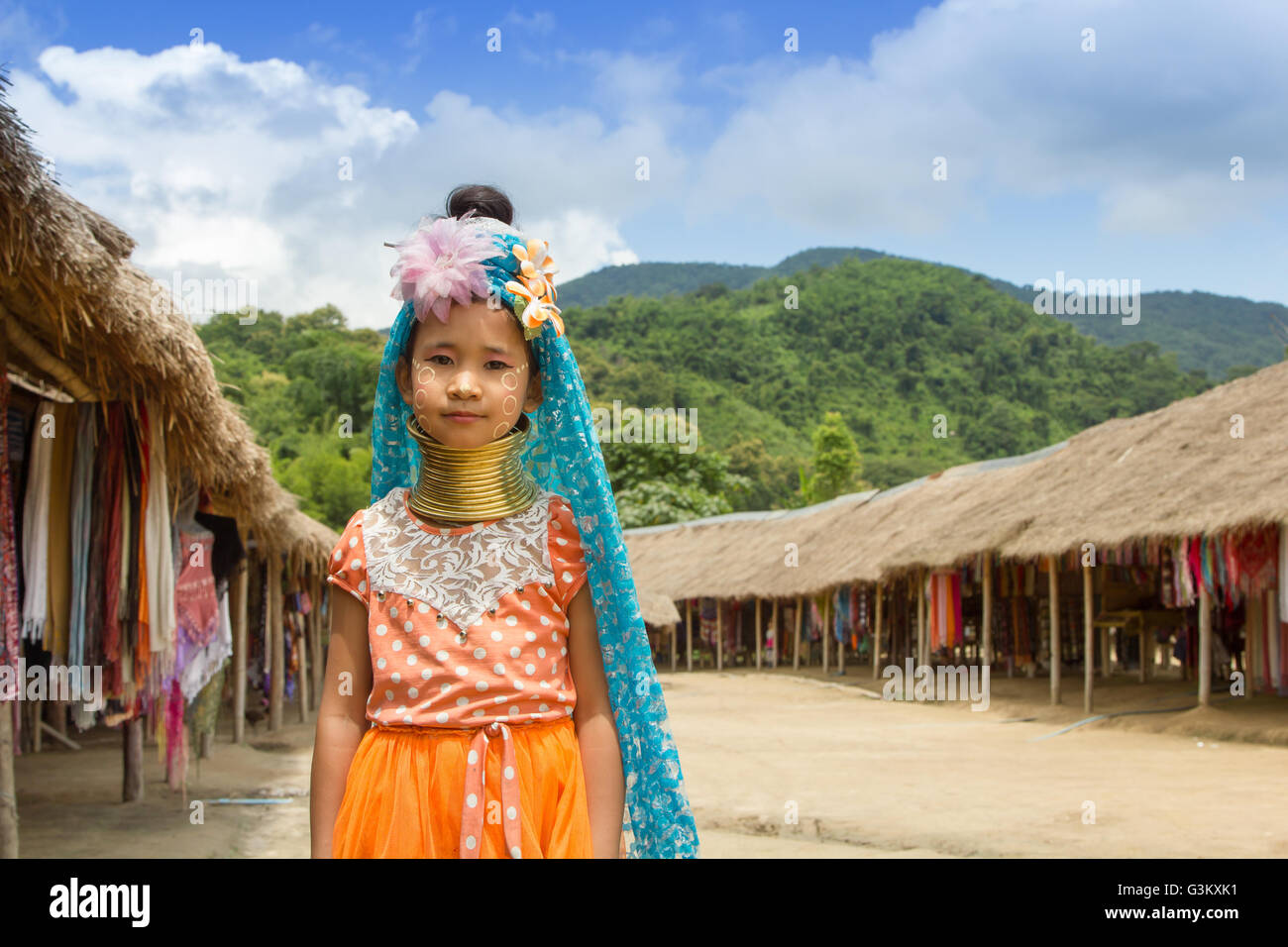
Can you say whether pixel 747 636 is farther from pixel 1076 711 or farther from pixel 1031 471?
pixel 1076 711

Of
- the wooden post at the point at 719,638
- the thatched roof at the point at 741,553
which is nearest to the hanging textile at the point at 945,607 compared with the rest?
the thatched roof at the point at 741,553

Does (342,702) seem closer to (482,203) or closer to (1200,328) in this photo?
(482,203)

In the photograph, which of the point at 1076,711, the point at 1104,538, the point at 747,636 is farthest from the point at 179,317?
the point at 747,636

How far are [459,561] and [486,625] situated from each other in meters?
0.13

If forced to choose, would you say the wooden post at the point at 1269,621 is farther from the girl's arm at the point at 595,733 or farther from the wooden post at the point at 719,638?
the wooden post at the point at 719,638

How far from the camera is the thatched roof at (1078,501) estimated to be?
35.1 ft

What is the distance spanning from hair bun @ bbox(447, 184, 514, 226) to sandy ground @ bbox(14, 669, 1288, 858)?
4.15m

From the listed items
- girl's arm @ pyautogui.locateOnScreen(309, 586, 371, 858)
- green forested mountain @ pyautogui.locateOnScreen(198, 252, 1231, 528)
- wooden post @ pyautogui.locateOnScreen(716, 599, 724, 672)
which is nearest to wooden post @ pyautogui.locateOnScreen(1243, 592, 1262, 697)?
girl's arm @ pyautogui.locateOnScreen(309, 586, 371, 858)

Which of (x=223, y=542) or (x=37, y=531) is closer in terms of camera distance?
(x=37, y=531)

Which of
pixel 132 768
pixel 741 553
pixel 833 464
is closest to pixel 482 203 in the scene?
pixel 132 768

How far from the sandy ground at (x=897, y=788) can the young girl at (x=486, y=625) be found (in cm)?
392

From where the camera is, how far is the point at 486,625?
5.88 ft

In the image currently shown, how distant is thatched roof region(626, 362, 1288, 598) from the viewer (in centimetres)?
1070
